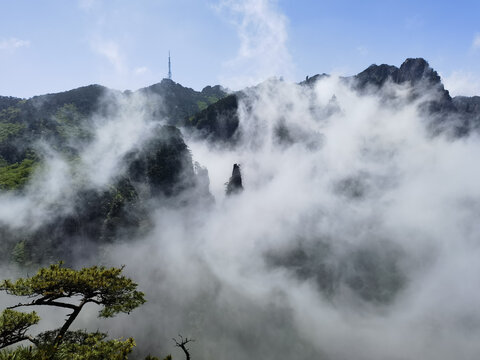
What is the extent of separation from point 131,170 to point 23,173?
4742 cm

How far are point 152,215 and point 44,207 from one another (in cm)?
5900

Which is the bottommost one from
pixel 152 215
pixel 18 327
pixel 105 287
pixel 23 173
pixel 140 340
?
pixel 18 327

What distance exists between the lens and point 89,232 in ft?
404

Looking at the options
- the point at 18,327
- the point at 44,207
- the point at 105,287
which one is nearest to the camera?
the point at 18,327

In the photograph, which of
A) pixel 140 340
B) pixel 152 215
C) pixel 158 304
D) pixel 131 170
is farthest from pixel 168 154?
pixel 140 340

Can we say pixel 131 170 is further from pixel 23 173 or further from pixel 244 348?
pixel 244 348

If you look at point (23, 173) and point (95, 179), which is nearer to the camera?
point (95, 179)

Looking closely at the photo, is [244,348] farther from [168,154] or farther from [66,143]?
[66,143]

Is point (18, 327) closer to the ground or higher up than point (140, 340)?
closer to the ground

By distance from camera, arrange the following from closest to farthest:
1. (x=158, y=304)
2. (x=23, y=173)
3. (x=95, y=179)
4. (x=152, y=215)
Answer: (x=95, y=179)
(x=23, y=173)
(x=152, y=215)
(x=158, y=304)

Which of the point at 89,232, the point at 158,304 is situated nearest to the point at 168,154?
the point at 89,232

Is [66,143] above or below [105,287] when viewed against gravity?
above

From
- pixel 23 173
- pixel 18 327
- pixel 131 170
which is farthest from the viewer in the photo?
pixel 131 170

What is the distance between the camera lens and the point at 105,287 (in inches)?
901
